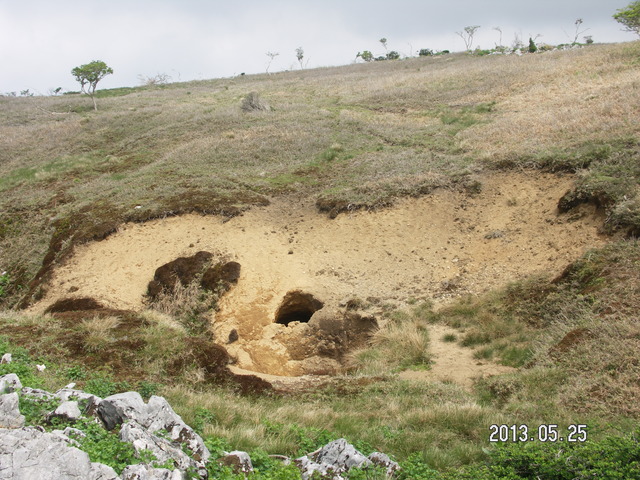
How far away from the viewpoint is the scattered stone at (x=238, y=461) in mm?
4906

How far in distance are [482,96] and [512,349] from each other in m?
20.3

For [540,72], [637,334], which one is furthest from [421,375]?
[540,72]

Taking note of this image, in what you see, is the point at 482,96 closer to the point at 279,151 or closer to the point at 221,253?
the point at 279,151

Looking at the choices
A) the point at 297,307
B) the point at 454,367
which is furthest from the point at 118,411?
the point at 297,307

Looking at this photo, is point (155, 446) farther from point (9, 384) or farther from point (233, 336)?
point (233, 336)

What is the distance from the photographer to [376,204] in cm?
1498

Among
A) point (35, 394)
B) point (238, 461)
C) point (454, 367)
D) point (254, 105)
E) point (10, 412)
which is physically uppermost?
point (254, 105)

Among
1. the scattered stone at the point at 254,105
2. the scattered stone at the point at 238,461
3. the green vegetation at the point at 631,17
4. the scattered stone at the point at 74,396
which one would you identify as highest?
the green vegetation at the point at 631,17

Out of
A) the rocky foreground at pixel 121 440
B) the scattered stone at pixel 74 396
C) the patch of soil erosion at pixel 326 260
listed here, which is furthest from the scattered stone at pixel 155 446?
the patch of soil erosion at pixel 326 260

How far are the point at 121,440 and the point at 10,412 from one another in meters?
1.13

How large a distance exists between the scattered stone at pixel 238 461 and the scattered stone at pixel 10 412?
1.93m

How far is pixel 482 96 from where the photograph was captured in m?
26.4

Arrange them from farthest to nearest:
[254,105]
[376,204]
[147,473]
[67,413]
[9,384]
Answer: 1. [254,105]
2. [376,204]
3. [9,384]
4. [67,413]
5. [147,473]

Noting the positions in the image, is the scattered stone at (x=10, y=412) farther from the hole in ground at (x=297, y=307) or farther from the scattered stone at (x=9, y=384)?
the hole in ground at (x=297, y=307)
